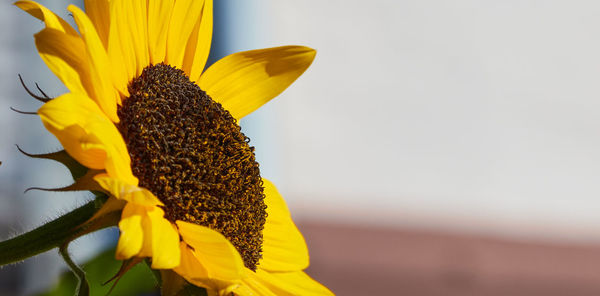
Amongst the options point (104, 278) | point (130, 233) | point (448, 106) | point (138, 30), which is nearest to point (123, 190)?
point (130, 233)

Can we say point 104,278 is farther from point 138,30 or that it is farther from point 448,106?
point 448,106

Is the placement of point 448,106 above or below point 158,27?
above

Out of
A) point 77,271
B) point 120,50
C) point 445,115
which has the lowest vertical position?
point 77,271

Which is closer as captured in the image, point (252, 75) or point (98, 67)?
point (98, 67)

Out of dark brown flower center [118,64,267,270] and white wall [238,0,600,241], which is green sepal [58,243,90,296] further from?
white wall [238,0,600,241]

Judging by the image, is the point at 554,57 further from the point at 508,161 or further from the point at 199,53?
the point at 199,53

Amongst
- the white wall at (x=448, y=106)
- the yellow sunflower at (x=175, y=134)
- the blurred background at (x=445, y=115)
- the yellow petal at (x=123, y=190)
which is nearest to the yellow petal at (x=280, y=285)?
the yellow sunflower at (x=175, y=134)

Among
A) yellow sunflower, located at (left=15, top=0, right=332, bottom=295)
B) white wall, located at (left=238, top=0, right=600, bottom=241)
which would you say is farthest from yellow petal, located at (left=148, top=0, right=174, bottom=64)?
white wall, located at (left=238, top=0, right=600, bottom=241)

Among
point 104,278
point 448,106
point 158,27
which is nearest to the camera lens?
point 158,27
